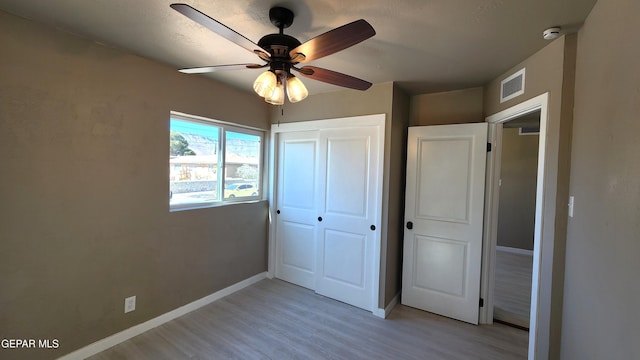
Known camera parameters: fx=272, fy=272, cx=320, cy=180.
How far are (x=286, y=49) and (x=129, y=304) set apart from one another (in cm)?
243

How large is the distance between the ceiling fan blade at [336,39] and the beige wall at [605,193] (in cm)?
108

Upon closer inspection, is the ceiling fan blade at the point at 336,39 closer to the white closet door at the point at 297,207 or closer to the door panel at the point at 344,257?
the white closet door at the point at 297,207

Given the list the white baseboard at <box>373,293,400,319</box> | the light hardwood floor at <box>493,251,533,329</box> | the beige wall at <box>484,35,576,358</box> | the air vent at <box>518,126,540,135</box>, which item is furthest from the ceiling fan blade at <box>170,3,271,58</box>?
the air vent at <box>518,126,540,135</box>

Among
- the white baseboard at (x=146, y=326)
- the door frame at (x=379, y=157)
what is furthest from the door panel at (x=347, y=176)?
the white baseboard at (x=146, y=326)

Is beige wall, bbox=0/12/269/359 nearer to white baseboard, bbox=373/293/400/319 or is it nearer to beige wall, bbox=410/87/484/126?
white baseboard, bbox=373/293/400/319

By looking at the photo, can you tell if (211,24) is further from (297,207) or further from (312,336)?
A: (297,207)

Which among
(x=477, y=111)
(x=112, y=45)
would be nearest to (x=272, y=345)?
(x=112, y=45)

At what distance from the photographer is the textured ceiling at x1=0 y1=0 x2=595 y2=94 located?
4.82ft

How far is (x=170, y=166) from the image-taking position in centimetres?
260

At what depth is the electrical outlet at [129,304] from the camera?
230 cm

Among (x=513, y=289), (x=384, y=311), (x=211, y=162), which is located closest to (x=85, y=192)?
(x=211, y=162)

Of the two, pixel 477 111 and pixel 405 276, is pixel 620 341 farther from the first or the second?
pixel 477 111

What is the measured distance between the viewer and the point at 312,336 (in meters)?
2.43

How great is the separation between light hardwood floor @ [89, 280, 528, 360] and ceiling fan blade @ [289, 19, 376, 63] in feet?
7.20
